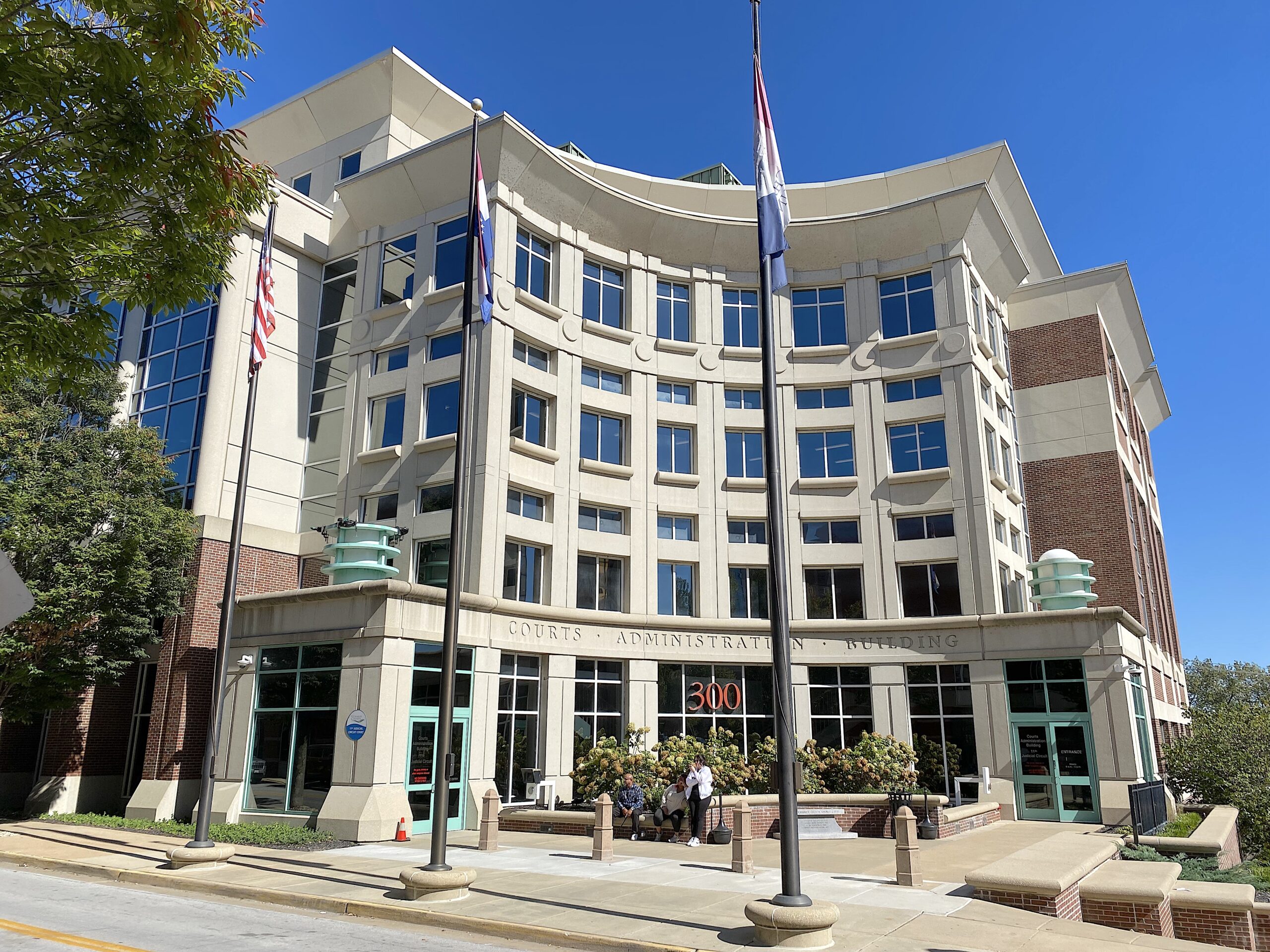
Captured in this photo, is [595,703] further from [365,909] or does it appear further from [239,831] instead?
[365,909]

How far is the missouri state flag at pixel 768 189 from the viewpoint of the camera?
517 inches

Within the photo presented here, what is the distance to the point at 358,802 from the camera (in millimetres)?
20891

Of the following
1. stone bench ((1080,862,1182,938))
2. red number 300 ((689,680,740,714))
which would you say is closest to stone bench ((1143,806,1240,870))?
stone bench ((1080,862,1182,938))

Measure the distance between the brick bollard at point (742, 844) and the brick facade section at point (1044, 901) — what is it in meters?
4.17

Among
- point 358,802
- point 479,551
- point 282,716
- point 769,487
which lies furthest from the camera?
point 479,551

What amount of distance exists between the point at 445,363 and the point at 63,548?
37.8ft

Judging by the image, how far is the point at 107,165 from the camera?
29.2 ft

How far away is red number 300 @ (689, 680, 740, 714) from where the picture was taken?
98.8 ft

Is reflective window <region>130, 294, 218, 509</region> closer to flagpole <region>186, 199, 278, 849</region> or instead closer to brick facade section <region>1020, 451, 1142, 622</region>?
flagpole <region>186, 199, 278, 849</region>

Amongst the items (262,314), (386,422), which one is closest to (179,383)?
(386,422)

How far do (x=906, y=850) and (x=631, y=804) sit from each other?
8.24 meters

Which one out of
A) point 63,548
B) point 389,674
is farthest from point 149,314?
point 389,674

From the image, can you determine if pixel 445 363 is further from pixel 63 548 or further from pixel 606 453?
pixel 63 548

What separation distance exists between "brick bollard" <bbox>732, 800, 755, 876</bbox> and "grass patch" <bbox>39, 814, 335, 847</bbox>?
31.0 feet
